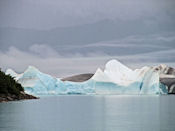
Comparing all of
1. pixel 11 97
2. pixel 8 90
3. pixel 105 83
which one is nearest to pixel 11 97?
pixel 11 97

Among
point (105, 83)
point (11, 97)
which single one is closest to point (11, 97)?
point (11, 97)

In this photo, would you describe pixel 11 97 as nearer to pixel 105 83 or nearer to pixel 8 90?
pixel 8 90

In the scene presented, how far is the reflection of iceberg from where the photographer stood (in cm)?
6781

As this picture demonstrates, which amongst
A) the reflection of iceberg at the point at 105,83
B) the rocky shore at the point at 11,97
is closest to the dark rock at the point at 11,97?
the rocky shore at the point at 11,97

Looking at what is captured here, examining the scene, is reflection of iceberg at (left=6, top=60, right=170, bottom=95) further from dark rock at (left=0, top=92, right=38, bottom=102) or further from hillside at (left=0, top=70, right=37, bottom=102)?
hillside at (left=0, top=70, right=37, bottom=102)

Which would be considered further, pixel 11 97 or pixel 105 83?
pixel 105 83

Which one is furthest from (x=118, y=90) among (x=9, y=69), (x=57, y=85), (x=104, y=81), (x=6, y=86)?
(x=6, y=86)

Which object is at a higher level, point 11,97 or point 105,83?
point 105,83

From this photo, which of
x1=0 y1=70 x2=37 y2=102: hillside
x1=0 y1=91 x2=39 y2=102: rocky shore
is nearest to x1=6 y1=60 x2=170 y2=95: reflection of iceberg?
x1=0 y1=91 x2=39 y2=102: rocky shore

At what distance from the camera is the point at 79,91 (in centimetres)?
7294

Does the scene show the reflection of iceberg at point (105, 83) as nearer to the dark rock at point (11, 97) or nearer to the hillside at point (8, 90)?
the dark rock at point (11, 97)

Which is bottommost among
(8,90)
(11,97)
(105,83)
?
(11,97)

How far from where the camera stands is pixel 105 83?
2756 inches

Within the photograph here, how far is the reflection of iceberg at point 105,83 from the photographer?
67.8 metres
